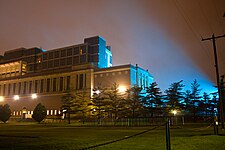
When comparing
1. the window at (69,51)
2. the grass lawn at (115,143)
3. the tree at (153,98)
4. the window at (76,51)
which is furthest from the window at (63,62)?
the grass lawn at (115,143)

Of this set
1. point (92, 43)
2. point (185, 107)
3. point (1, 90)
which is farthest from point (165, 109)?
point (1, 90)

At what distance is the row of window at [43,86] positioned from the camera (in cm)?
7038

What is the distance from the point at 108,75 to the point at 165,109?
27.4 meters

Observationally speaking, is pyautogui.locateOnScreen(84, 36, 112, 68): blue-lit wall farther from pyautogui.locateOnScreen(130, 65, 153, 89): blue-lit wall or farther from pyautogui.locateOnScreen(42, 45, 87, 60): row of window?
pyautogui.locateOnScreen(130, 65, 153, 89): blue-lit wall

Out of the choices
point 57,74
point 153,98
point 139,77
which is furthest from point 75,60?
point 153,98

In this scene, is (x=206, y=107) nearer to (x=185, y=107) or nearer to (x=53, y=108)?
(x=185, y=107)

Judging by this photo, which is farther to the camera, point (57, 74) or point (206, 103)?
point (57, 74)

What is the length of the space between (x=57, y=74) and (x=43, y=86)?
7.18 metres

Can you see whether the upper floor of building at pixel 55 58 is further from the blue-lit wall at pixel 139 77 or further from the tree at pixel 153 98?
the tree at pixel 153 98

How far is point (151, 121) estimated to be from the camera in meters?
33.4

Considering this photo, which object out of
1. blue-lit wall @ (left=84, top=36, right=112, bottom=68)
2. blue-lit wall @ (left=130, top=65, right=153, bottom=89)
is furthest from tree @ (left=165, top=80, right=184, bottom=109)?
blue-lit wall @ (left=84, top=36, right=112, bottom=68)

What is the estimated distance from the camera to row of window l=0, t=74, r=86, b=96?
70.4m

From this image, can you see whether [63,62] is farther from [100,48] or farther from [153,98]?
[153,98]

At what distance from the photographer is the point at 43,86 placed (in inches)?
3088
